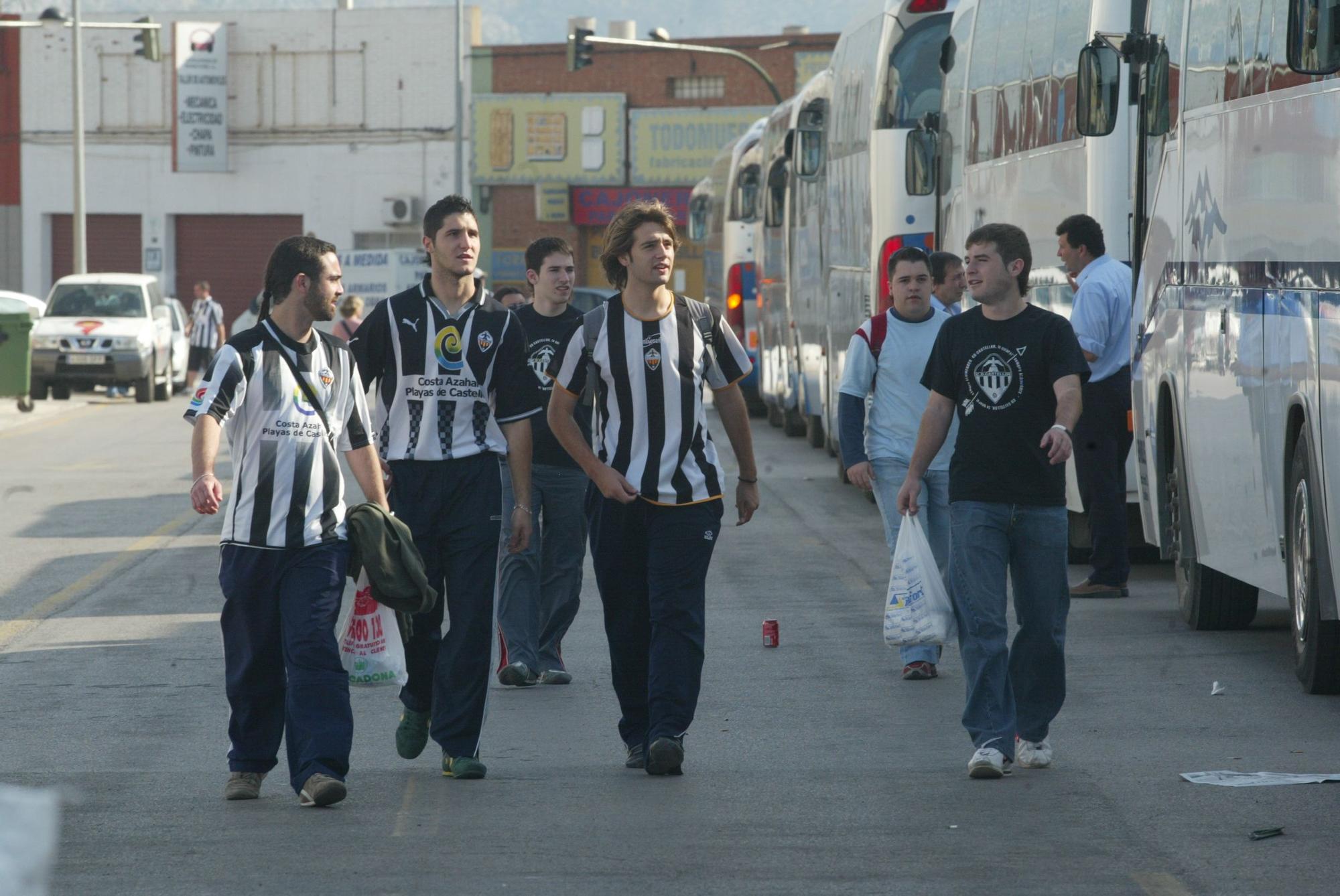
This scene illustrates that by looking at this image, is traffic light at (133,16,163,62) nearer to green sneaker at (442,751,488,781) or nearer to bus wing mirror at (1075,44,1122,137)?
bus wing mirror at (1075,44,1122,137)

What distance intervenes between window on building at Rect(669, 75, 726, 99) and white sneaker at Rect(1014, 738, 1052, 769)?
48.2m

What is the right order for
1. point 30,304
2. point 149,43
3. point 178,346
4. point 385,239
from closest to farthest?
point 30,304 < point 178,346 < point 149,43 < point 385,239

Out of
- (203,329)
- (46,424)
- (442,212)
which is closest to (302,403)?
(442,212)

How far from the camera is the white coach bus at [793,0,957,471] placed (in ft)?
59.8

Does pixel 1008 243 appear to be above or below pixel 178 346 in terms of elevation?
above

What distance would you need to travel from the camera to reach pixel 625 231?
22.9 ft

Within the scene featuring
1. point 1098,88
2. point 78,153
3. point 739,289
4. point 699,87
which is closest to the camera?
point 1098,88

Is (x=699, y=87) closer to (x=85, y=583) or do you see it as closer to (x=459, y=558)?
(x=85, y=583)

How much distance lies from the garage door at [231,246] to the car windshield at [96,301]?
20209mm

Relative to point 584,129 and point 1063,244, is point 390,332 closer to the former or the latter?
point 1063,244

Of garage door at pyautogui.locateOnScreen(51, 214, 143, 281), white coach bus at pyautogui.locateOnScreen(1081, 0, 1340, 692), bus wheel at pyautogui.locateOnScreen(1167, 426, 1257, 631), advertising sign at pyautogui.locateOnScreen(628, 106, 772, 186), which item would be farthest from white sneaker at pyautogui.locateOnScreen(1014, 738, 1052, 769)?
garage door at pyautogui.locateOnScreen(51, 214, 143, 281)

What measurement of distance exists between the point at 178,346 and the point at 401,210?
16982 millimetres

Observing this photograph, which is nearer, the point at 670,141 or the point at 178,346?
the point at 178,346

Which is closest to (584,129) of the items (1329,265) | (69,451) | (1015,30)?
(69,451)
